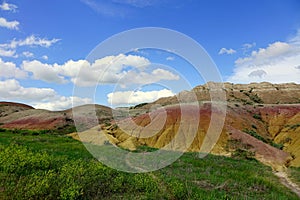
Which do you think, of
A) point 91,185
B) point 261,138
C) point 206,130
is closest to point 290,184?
point 91,185

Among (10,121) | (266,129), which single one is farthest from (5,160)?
(10,121)

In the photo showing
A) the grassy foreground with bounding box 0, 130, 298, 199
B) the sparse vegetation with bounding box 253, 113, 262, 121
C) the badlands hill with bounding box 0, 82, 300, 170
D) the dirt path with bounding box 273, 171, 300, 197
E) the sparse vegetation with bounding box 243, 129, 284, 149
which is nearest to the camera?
the grassy foreground with bounding box 0, 130, 298, 199

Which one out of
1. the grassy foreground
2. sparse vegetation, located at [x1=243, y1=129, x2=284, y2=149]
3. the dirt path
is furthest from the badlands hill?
the grassy foreground

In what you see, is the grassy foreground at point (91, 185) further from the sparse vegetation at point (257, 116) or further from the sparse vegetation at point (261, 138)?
the sparse vegetation at point (257, 116)

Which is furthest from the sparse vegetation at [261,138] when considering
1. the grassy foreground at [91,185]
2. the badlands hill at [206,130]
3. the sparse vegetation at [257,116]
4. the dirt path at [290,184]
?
the grassy foreground at [91,185]

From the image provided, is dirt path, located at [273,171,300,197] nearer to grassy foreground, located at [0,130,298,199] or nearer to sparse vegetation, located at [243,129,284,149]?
grassy foreground, located at [0,130,298,199]

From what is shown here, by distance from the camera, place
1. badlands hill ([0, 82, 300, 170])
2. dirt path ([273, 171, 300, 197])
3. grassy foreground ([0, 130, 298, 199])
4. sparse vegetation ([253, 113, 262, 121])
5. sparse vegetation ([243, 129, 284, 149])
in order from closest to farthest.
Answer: grassy foreground ([0, 130, 298, 199]) → dirt path ([273, 171, 300, 197]) → badlands hill ([0, 82, 300, 170]) → sparse vegetation ([243, 129, 284, 149]) → sparse vegetation ([253, 113, 262, 121])

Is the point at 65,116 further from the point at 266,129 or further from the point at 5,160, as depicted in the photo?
the point at 5,160

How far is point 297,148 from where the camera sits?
41625 millimetres

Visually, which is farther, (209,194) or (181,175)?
(181,175)

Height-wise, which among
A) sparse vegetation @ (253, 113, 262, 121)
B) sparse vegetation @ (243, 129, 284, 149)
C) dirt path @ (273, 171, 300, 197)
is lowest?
dirt path @ (273, 171, 300, 197)

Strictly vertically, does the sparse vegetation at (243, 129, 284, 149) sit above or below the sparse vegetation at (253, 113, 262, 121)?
below

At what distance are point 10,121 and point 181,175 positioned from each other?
6850 cm

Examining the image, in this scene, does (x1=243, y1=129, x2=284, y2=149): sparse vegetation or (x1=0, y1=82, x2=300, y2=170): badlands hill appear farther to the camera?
(x1=243, y1=129, x2=284, y2=149): sparse vegetation
